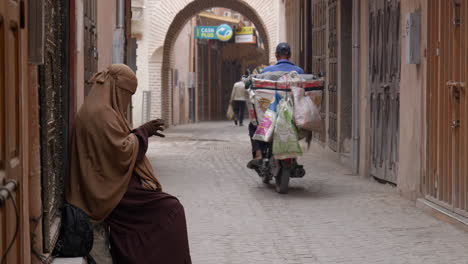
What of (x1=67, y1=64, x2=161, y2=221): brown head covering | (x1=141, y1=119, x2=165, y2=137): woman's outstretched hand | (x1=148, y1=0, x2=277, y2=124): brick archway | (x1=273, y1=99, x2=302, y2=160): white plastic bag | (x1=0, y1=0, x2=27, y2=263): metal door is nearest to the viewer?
(x1=0, y1=0, x2=27, y2=263): metal door

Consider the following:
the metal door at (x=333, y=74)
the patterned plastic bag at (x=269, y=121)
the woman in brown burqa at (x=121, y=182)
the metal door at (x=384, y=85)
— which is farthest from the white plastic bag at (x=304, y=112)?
the woman in brown burqa at (x=121, y=182)

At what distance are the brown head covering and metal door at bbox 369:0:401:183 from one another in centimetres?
545

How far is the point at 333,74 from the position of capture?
1438cm

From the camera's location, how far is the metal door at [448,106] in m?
7.20

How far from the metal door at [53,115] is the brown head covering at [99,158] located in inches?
4.2

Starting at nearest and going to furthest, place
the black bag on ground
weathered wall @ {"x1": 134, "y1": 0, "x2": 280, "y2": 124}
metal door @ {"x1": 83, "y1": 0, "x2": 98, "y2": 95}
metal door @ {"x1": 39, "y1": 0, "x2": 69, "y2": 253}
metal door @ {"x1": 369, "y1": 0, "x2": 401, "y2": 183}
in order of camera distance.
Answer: metal door @ {"x1": 39, "y1": 0, "x2": 69, "y2": 253} < the black bag on ground < metal door @ {"x1": 83, "y1": 0, "x2": 98, "y2": 95} < metal door @ {"x1": 369, "y1": 0, "x2": 401, "y2": 183} < weathered wall @ {"x1": 134, "y1": 0, "x2": 280, "y2": 124}

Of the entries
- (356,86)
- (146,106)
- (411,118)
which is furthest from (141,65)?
(411,118)

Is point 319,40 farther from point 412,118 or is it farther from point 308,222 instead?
point 308,222

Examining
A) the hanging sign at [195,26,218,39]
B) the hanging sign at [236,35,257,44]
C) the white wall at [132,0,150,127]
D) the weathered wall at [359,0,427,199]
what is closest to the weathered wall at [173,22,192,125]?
the hanging sign at [195,26,218,39]

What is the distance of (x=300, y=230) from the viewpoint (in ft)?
24.1

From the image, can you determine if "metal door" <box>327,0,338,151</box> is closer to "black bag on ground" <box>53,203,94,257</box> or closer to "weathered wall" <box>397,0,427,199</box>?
"weathered wall" <box>397,0,427,199</box>

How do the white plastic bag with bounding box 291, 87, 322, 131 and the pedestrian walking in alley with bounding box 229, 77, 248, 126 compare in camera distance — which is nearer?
the white plastic bag with bounding box 291, 87, 322, 131

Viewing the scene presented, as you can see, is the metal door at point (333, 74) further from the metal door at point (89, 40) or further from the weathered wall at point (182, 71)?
the weathered wall at point (182, 71)

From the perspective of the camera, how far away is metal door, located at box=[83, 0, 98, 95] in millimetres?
7160
